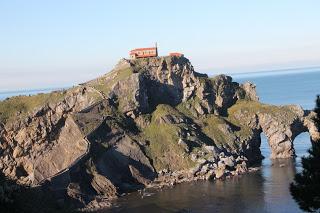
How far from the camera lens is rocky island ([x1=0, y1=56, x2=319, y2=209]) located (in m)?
143

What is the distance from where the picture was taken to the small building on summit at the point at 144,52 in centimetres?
18312

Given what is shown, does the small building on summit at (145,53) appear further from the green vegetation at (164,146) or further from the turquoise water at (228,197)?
the turquoise water at (228,197)

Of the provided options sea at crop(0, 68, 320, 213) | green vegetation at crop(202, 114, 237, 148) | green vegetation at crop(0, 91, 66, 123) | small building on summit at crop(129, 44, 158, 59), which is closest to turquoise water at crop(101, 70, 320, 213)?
sea at crop(0, 68, 320, 213)

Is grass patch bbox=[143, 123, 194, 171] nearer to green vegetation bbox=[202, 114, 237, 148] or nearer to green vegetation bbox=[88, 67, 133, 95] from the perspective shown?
green vegetation bbox=[202, 114, 237, 148]

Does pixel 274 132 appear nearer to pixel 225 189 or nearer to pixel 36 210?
pixel 225 189

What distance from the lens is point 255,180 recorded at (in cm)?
14250

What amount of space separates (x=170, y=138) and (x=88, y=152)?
1071 inches

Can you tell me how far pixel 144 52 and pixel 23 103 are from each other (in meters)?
45.7

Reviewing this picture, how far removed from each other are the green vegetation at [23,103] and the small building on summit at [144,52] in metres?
32.3

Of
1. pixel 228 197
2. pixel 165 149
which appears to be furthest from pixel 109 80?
pixel 228 197

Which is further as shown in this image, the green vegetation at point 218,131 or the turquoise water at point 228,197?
the green vegetation at point 218,131

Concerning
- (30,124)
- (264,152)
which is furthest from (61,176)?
(264,152)

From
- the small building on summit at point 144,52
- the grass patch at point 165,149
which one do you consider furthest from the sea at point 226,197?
the small building on summit at point 144,52

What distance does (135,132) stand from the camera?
16250 centimetres
